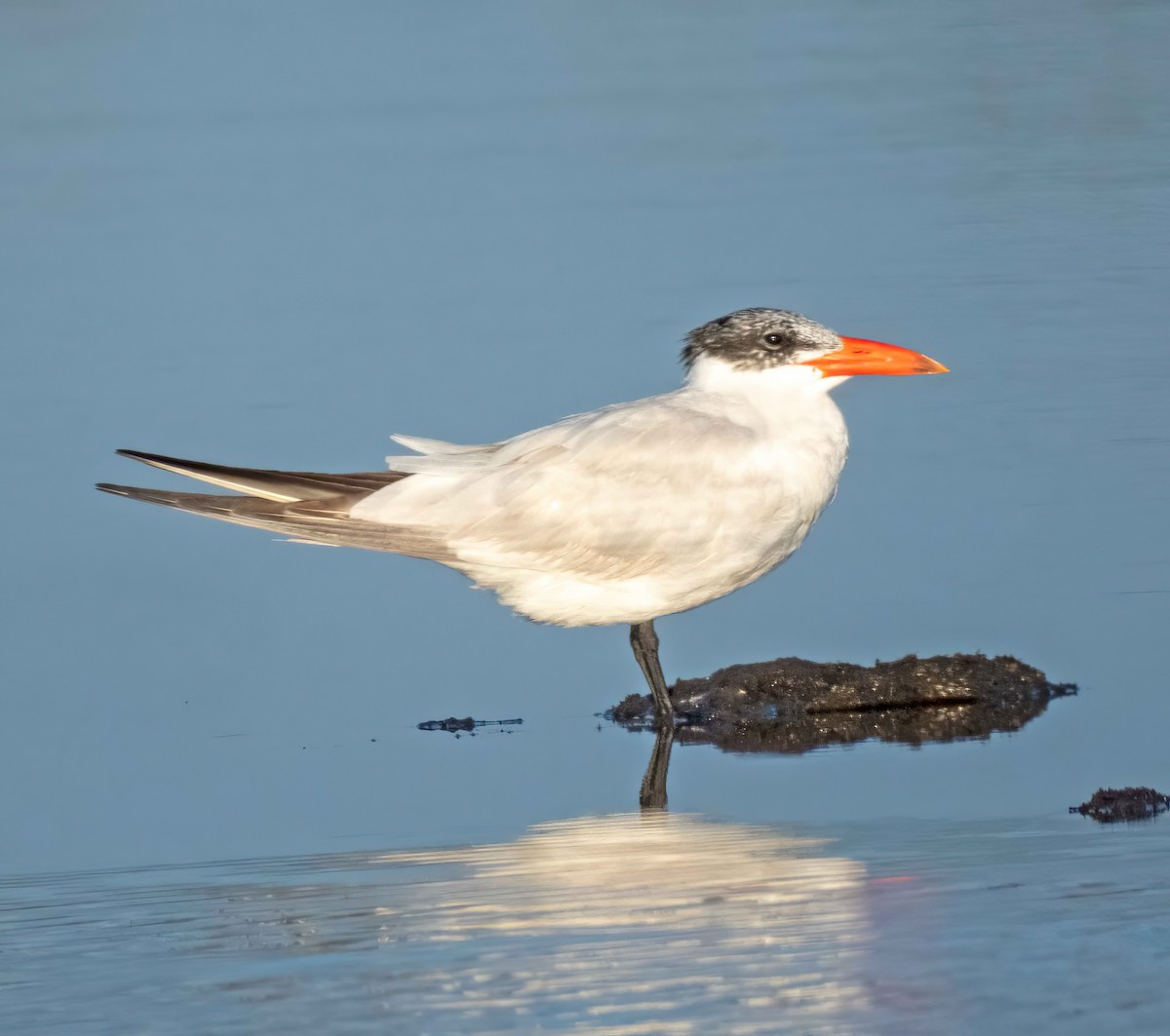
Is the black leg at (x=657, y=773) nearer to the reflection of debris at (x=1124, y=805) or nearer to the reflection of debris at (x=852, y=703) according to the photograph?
the reflection of debris at (x=852, y=703)

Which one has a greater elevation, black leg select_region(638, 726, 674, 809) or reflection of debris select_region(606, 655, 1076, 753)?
reflection of debris select_region(606, 655, 1076, 753)

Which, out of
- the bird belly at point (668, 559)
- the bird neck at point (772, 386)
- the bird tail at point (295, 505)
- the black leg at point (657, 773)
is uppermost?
the bird neck at point (772, 386)

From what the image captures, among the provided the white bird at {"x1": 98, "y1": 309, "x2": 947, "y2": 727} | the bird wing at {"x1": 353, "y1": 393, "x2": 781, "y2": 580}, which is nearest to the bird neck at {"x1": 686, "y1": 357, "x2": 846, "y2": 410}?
the white bird at {"x1": 98, "y1": 309, "x2": 947, "y2": 727}

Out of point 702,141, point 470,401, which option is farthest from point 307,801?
point 702,141

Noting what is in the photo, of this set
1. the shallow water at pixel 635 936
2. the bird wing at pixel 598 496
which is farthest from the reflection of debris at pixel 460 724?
the shallow water at pixel 635 936

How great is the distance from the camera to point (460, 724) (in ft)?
19.7

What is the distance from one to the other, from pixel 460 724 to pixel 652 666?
0.63 metres

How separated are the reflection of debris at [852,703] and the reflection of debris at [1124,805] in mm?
938

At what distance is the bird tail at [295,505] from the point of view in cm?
605

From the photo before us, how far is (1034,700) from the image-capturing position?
5.84 meters

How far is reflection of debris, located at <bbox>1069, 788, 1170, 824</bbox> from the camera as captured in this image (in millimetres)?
4668

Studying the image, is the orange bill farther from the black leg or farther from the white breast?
the black leg

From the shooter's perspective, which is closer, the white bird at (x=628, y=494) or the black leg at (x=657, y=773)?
the black leg at (x=657, y=773)

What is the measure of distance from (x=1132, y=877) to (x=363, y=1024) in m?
1.54
